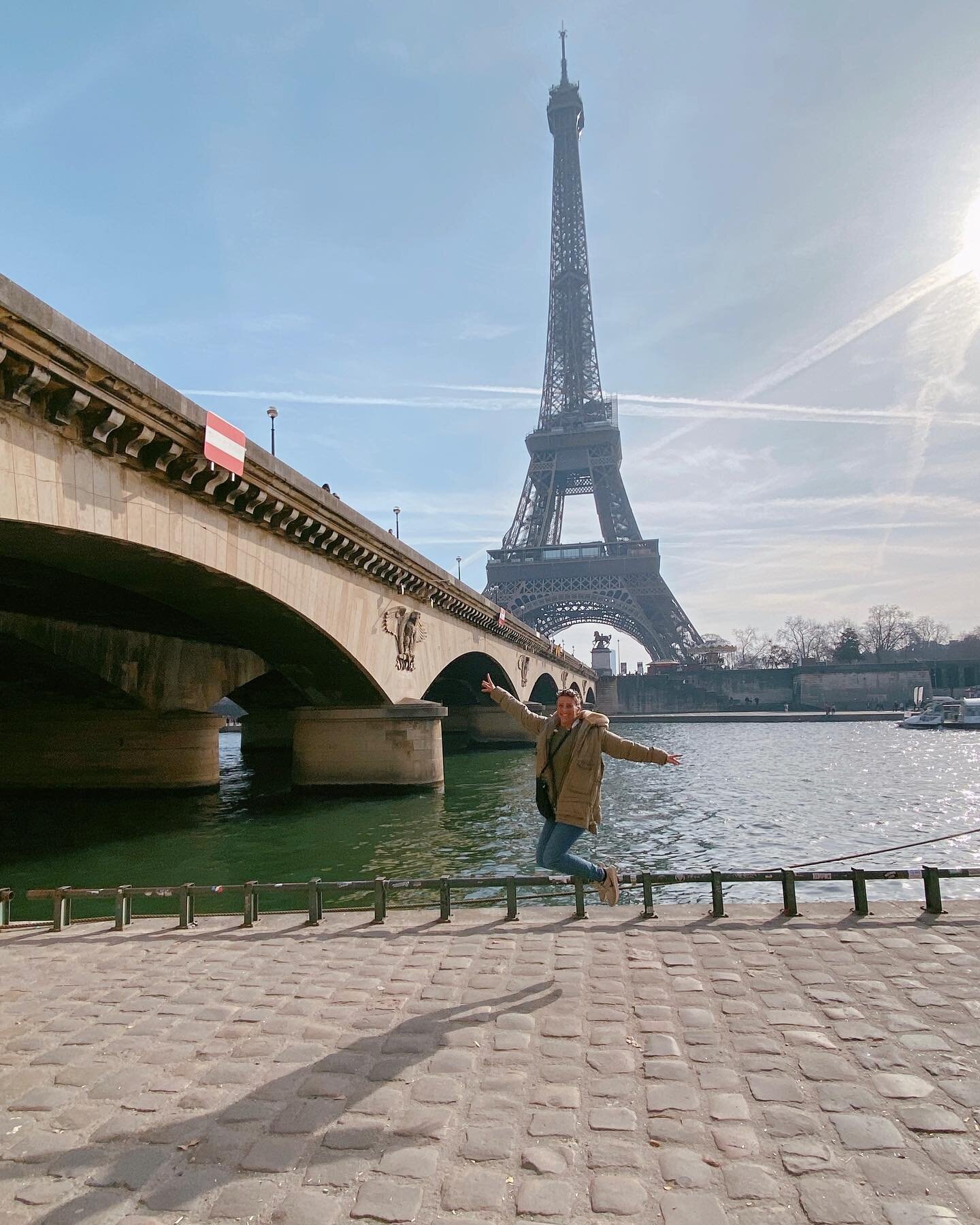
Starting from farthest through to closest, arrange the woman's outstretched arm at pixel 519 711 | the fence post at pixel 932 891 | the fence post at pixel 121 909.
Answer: the fence post at pixel 121 909 → the fence post at pixel 932 891 → the woman's outstretched arm at pixel 519 711

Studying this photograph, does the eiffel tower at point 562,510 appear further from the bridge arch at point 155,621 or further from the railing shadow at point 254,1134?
the railing shadow at point 254,1134

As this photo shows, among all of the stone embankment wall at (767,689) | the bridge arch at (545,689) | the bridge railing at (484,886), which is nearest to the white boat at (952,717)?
the bridge arch at (545,689)

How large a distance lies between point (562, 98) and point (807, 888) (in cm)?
17495

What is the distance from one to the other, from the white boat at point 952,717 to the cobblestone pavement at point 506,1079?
228ft

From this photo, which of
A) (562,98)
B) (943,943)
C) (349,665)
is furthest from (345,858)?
(562,98)

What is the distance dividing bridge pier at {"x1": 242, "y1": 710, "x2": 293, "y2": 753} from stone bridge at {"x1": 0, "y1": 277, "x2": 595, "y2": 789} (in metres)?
11.3

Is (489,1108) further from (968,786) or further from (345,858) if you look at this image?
(968,786)

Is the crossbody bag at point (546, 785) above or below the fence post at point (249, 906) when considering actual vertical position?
above

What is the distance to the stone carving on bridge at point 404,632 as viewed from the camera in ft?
80.8

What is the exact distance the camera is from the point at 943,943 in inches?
249

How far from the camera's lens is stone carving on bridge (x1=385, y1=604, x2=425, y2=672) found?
80.8 feet

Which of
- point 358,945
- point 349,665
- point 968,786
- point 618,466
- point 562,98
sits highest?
point 562,98

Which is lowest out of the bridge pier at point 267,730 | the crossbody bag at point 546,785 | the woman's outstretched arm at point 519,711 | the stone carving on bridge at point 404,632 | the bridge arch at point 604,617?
the bridge pier at point 267,730

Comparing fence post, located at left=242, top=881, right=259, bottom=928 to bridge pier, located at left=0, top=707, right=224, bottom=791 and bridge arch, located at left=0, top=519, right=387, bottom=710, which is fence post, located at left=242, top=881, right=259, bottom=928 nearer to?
bridge arch, located at left=0, top=519, right=387, bottom=710
